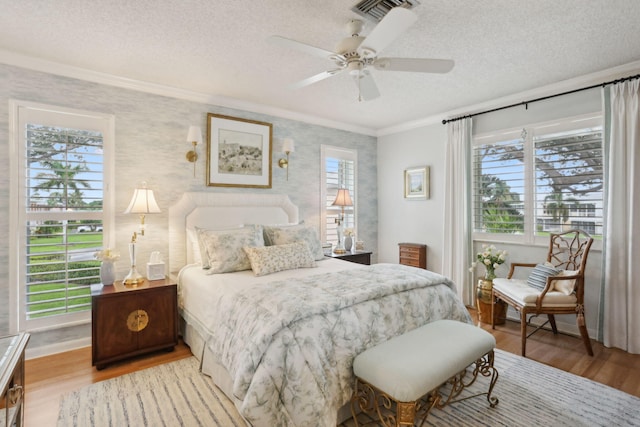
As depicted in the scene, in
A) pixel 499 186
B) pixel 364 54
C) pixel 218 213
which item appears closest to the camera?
pixel 364 54

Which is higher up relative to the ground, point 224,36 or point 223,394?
point 224,36

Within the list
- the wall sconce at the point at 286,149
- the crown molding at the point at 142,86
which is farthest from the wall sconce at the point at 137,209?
the wall sconce at the point at 286,149

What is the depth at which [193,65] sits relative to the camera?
3.00 meters

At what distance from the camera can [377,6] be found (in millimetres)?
2104

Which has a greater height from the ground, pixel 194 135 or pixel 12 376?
pixel 194 135

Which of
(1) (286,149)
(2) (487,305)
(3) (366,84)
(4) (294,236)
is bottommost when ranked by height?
(2) (487,305)

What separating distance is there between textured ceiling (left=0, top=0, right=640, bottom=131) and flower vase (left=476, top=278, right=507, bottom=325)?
2.25 meters

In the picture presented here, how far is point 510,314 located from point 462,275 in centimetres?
69

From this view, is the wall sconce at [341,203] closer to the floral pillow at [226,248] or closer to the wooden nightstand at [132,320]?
the floral pillow at [226,248]

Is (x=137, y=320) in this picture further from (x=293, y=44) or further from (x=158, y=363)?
(x=293, y=44)

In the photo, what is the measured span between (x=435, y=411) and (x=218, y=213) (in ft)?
9.47

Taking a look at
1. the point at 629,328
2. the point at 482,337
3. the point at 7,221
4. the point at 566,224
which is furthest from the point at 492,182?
the point at 7,221

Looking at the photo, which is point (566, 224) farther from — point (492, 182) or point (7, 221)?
point (7, 221)

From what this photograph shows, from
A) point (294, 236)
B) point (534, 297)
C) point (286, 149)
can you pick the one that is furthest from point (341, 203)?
point (534, 297)
